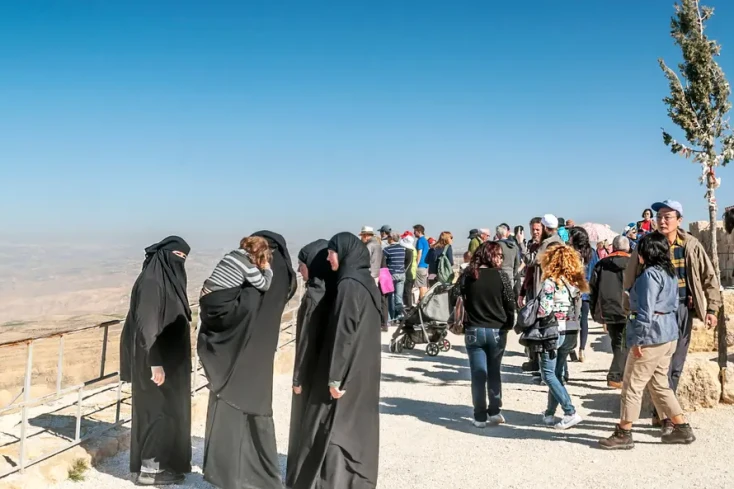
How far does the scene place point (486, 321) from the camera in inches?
237

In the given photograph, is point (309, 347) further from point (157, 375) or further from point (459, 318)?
point (459, 318)

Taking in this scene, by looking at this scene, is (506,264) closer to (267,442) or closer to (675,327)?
(675,327)

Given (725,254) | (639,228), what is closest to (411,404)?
(639,228)

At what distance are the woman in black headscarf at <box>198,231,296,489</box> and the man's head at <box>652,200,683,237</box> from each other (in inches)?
133

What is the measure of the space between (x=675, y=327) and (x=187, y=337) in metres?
3.87

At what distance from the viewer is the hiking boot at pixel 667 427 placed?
5.33 meters

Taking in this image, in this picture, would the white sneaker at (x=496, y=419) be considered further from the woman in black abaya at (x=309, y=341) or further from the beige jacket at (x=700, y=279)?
the woman in black abaya at (x=309, y=341)

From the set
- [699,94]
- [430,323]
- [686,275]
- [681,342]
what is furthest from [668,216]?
[699,94]

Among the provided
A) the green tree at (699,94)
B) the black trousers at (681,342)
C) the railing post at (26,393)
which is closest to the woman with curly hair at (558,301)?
the black trousers at (681,342)

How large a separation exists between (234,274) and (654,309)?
3241mm

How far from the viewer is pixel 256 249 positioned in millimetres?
Answer: 4457

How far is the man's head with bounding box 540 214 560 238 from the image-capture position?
303 inches

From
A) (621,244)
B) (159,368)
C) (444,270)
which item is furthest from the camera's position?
(444,270)

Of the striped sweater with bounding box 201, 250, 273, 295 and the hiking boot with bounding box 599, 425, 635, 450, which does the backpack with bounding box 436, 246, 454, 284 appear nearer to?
the hiking boot with bounding box 599, 425, 635, 450
